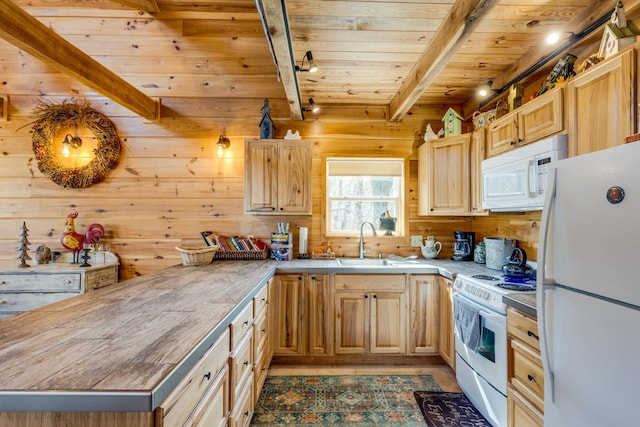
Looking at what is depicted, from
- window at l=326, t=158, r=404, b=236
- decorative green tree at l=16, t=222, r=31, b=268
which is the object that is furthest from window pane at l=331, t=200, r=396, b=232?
decorative green tree at l=16, t=222, r=31, b=268

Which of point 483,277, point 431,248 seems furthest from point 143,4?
point 483,277

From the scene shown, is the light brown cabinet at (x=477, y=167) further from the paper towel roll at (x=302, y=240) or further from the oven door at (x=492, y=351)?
the paper towel roll at (x=302, y=240)

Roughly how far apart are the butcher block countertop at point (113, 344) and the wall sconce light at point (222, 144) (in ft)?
5.67

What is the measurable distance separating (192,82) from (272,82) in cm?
87

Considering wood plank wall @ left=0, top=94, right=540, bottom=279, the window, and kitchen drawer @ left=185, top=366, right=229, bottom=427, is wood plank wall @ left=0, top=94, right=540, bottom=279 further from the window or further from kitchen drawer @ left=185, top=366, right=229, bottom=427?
kitchen drawer @ left=185, top=366, right=229, bottom=427

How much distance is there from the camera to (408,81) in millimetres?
2645

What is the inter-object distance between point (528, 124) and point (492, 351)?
157 cm

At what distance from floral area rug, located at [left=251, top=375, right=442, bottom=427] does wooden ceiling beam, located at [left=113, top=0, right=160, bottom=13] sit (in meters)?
3.56

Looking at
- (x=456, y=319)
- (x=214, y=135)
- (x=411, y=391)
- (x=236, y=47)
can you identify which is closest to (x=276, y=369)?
(x=411, y=391)

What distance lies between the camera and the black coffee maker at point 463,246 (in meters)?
3.07

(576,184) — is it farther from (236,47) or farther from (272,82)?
(236,47)

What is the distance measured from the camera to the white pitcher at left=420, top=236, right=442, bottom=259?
10.3 ft

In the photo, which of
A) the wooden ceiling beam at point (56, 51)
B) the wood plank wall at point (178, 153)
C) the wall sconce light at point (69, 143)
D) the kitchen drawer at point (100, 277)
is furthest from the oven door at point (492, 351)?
the wall sconce light at point (69, 143)

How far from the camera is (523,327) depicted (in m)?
1.60
